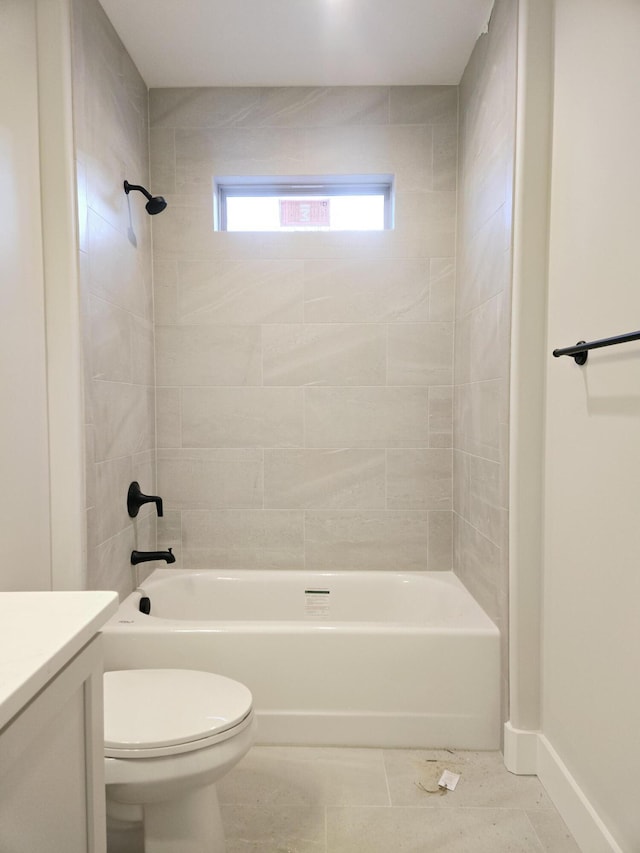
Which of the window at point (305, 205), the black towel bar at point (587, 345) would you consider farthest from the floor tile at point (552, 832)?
the window at point (305, 205)

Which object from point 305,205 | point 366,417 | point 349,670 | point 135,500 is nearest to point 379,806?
point 349,670

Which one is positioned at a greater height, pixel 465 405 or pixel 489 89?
pixel 489 89

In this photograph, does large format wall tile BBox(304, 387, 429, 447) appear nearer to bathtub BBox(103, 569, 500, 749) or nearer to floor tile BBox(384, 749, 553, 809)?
bathtub BBox(103, 569, 500, 749)

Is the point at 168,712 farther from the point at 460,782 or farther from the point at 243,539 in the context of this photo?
the point at 243,539

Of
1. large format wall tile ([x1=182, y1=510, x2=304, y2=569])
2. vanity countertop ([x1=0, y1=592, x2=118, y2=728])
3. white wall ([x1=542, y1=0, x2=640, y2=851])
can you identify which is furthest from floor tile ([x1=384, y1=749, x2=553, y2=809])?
vanity countertop ([x1=0, y1=592, x2=118, y2=728])

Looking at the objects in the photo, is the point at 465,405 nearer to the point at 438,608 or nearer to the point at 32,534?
the point at 438,608

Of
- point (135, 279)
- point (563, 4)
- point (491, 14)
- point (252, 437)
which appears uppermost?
point (491, 14)

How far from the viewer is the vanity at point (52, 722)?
678mm

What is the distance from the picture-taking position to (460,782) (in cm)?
178

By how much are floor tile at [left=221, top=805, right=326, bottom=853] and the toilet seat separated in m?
0.37

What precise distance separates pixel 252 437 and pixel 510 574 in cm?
131

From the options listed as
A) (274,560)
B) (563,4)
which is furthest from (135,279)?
(563,4)

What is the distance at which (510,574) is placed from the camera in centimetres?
183

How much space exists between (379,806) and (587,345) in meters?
1.42
